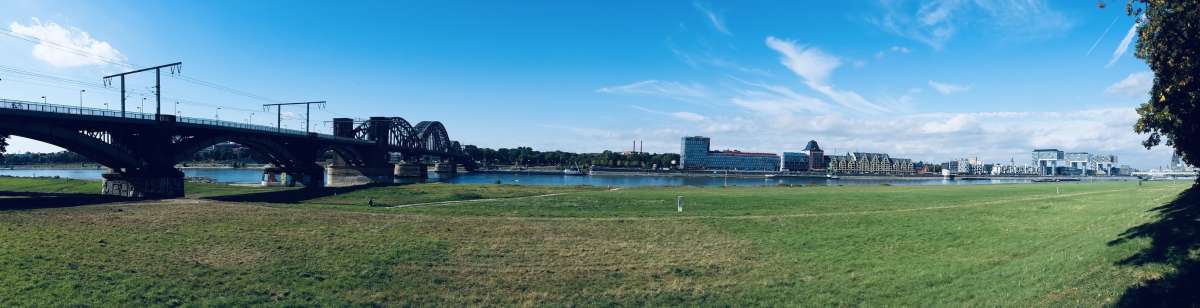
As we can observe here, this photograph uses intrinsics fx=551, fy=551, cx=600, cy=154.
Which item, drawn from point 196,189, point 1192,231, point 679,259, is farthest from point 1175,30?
point 196,189

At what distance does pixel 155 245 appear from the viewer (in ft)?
71.8

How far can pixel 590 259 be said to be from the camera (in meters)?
21.3

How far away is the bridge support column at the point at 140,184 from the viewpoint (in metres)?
56.7

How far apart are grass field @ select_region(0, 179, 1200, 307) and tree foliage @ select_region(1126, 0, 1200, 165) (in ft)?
12.4

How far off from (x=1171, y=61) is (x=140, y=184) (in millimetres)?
76703

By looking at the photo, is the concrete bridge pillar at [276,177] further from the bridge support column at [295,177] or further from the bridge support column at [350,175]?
the bridge support column at [350,175]

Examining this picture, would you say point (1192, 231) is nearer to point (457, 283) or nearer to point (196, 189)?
point (457, 283)

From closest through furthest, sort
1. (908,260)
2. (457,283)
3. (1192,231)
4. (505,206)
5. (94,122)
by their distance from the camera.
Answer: (1192,231) < (457,283) < (908,260) < (505,206) < (94,122)

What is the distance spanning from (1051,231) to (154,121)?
3043 inches

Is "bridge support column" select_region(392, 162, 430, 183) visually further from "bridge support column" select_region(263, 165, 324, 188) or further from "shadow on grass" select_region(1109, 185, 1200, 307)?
"shadow on grass" select_region(1109, 185, 1200, 307)

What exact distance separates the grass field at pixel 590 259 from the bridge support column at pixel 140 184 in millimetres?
28387

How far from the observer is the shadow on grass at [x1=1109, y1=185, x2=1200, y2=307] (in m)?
11.9

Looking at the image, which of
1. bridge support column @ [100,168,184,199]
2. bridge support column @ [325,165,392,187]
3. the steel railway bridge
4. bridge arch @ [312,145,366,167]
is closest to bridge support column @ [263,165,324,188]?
the steel railway bridge

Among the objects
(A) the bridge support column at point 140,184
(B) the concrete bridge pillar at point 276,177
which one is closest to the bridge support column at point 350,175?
(B) the concrete bridge pillar at point 276,177
